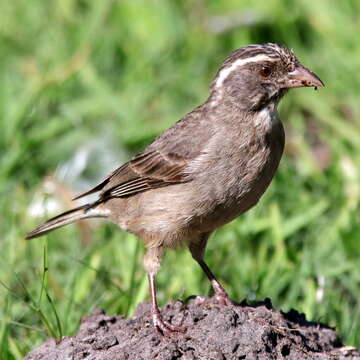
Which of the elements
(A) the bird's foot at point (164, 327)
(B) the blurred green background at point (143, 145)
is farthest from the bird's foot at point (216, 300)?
(A) the bird's foot at point (164, 327)

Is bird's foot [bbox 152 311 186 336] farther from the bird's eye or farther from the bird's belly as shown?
→ the bird's eye

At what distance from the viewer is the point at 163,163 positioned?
18.8 feet

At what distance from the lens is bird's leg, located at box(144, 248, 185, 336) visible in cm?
476

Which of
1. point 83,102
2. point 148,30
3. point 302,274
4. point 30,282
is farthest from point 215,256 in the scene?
point 148,30

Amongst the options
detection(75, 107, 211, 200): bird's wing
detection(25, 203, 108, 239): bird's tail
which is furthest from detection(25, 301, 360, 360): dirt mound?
detection(25, 203, 108, 239): bird's tail

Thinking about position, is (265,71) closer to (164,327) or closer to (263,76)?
(263,76)

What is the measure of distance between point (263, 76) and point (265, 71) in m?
0.03

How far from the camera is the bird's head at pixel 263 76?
215 inches

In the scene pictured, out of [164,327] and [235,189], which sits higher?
[235,189]

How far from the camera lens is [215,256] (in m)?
6.56

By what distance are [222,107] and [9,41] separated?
196 inches

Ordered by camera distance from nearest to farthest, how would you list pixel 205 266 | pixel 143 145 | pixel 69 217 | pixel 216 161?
pixel 216 161 < pixel 205 266 < pixel 69 217 < pixel 143 145

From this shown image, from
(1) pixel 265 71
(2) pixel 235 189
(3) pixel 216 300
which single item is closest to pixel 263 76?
(1) pixel 265 71

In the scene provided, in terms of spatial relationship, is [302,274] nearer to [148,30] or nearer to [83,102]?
[83,102]
